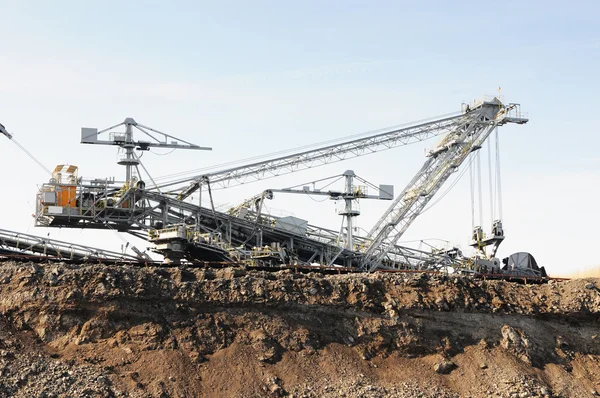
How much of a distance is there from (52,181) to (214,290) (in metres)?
20.3

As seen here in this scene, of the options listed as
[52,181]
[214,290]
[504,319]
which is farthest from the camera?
[52,181]

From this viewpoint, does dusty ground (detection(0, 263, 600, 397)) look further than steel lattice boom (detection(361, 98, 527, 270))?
No

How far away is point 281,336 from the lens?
48594 mm

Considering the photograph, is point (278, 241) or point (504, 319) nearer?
point (504, 319)

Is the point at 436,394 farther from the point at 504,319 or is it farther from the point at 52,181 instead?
the point at 52,181

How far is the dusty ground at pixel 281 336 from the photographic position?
4466 centimetres

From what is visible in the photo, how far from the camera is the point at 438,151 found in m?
78.1

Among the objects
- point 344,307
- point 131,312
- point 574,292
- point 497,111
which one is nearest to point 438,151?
point 497,111

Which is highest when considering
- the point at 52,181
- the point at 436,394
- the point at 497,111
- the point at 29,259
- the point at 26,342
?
the point at 497,111

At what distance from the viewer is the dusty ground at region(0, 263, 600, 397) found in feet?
147

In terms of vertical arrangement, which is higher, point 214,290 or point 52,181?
point 52,181

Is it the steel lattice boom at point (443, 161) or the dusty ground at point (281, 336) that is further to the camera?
the steel lattice boom at point (443, 161)

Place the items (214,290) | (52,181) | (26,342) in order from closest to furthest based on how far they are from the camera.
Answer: (26,342), (214,290), (52,181)

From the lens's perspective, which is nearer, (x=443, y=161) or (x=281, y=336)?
(x=281, y=336)
